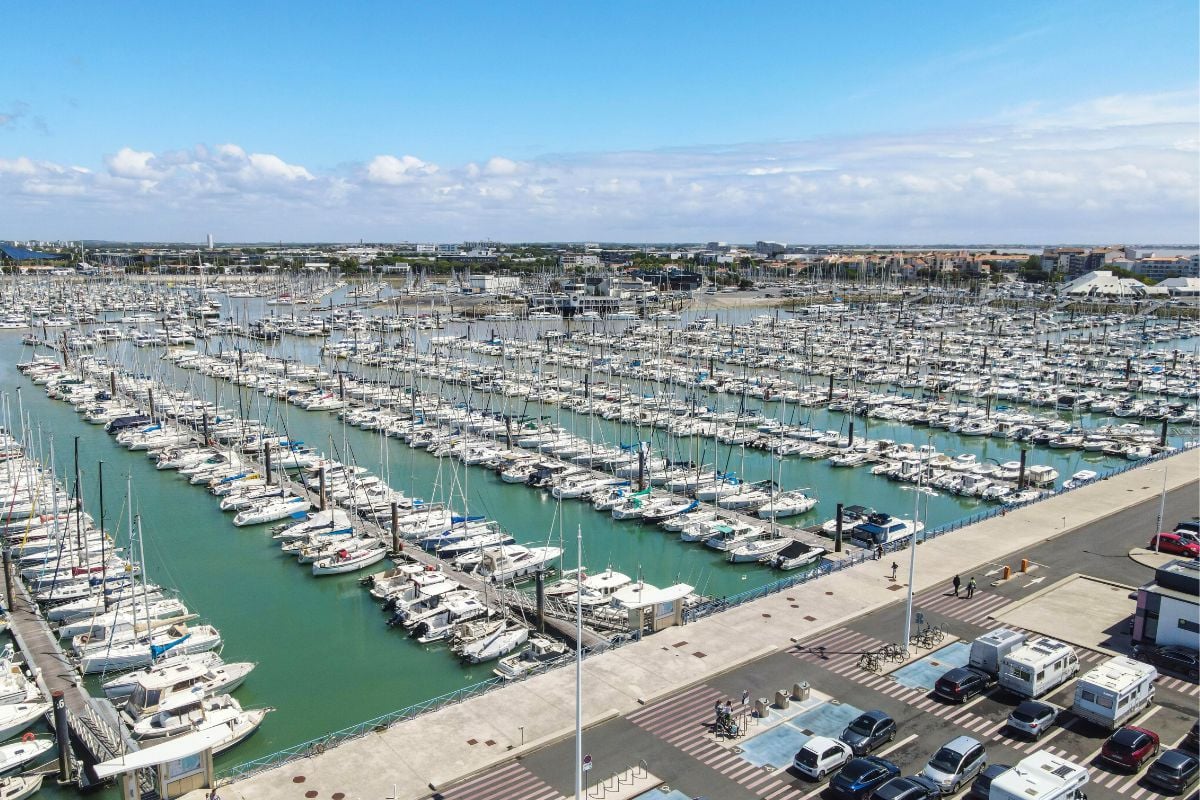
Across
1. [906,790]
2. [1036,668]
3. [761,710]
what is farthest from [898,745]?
[1036,668]

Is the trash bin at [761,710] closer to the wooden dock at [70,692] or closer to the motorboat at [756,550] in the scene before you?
the wooden dock at [70,692]

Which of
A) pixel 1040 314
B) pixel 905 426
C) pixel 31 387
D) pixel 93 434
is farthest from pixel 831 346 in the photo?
pixel 31 387

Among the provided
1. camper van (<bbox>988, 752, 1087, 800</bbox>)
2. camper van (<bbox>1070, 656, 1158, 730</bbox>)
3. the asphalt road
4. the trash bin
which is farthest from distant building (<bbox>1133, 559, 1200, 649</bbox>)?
the trash bin

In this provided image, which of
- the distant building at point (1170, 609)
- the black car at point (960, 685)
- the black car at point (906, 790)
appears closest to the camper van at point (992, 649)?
the black car at point (960, 685)

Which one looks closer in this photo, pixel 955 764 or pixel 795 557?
pixel 955 764

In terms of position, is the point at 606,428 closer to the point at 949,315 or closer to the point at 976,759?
the point at 976,759

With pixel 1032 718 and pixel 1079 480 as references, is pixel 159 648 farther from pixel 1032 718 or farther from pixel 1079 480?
pixel 1079 480
